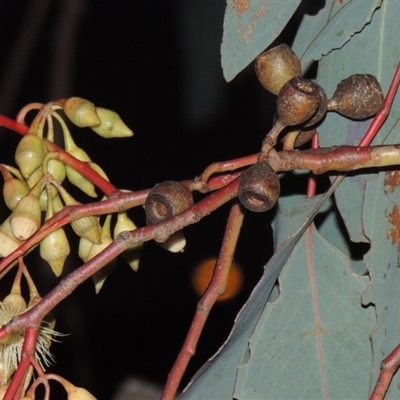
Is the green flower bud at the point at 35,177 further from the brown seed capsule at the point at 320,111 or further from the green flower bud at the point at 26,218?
the brown seed capsule at the point at 320,111

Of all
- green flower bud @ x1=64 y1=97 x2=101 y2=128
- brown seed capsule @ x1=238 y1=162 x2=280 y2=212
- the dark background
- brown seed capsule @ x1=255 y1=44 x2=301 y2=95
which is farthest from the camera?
the dark background

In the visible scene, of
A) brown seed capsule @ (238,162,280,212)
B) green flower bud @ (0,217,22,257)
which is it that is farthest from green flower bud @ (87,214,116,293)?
brown seed capsule @ (238,162,280,212)

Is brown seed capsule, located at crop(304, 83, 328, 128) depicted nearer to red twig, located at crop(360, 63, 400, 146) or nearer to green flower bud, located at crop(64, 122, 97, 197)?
red twig, located at crop(360, 63, 400, 146)

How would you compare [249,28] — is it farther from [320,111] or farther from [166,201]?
[166,201]

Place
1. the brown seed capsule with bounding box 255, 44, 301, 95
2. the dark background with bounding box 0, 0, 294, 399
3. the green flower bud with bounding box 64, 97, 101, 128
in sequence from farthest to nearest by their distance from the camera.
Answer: the dark background with bounding box 0, 0, 294, 399 → the green flower bud with bounding box 64, 97, 101, 128 → the brown seed capsule with bounding box 255, 44, 301, 95

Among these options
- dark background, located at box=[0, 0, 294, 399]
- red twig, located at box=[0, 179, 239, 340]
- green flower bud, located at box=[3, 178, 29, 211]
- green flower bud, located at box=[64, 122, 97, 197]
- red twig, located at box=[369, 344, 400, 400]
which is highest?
dark background, located at box=[0, 0, 294, 399]

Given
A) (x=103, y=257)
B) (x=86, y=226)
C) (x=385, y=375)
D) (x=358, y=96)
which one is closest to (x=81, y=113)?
(x=86, y=226)
